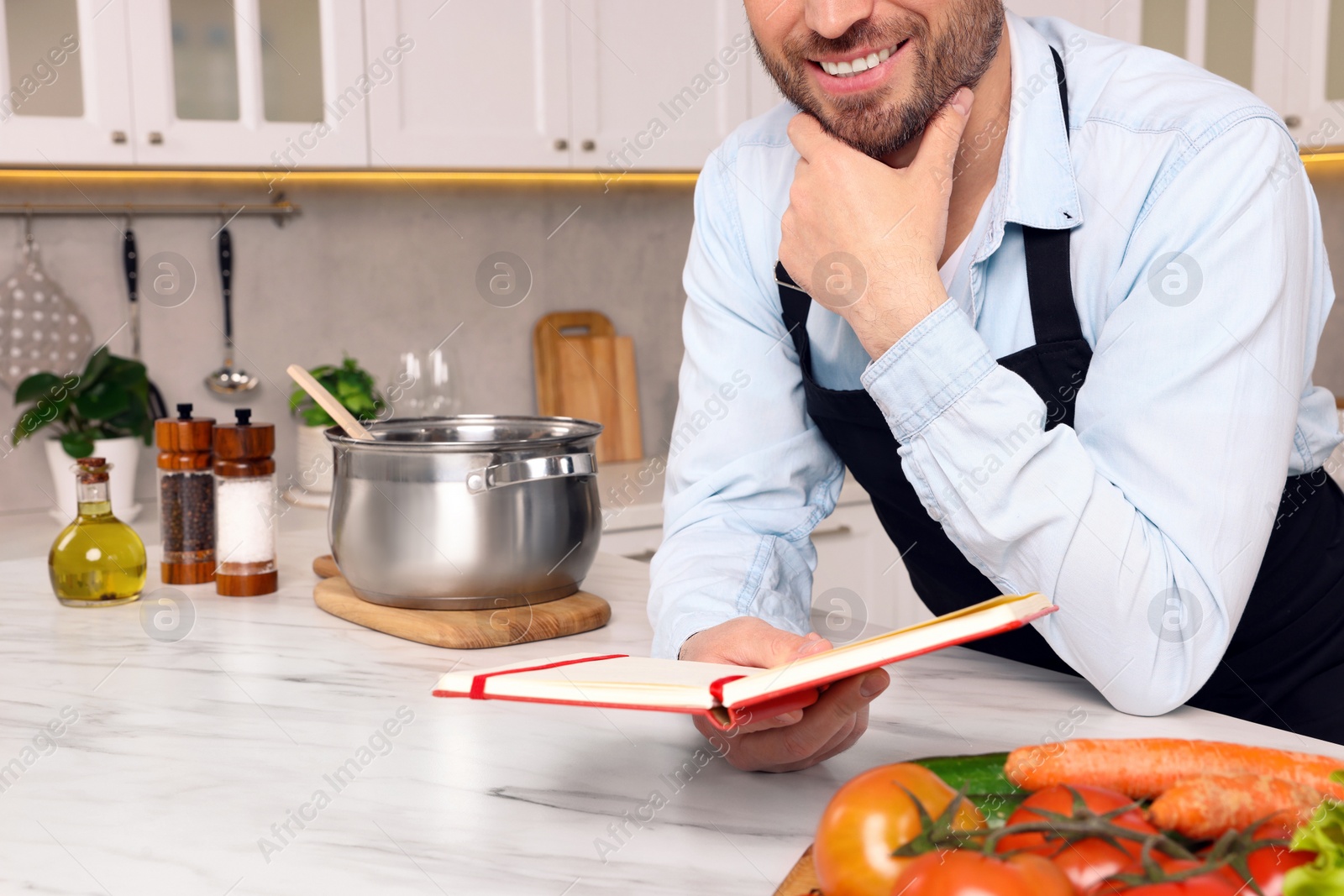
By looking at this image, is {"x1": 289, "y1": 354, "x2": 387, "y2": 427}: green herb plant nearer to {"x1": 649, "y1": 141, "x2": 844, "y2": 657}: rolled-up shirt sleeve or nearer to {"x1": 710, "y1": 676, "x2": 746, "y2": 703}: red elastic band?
{"x1": 649, "y1": 141, "x2": 844, "y2": 657}: rolled-up shirt sleeve

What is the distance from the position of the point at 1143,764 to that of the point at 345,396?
2018mm

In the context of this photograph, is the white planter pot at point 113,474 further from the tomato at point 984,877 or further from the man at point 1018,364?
the tomato at point 984,877

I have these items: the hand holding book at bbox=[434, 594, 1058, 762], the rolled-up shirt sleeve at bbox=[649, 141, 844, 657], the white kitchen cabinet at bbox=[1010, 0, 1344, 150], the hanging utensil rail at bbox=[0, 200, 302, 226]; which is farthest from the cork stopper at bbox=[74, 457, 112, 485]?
the white kitchen cabinet at bbox=[1010, 0, 1344, 150]

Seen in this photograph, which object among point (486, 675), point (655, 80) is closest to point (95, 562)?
point (486, 675)

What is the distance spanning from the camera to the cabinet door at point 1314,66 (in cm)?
253

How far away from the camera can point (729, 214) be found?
117cm

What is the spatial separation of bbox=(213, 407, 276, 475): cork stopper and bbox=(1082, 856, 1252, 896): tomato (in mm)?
1026

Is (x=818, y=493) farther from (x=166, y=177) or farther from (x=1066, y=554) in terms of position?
(x=166, y=177)

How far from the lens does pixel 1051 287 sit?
39.0 inches

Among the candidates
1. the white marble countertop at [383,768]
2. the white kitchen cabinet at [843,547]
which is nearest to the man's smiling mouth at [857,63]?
the white marble countertop at [383,768]

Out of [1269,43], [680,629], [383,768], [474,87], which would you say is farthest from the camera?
[1269,43]

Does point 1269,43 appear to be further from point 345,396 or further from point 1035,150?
point 345,396

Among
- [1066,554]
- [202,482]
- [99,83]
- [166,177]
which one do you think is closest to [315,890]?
[1066,554]

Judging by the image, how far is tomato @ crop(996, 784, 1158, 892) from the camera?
46cm
